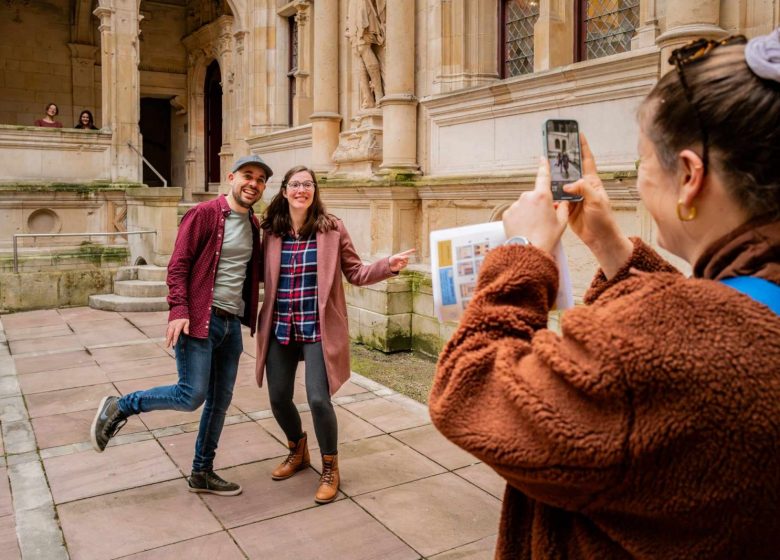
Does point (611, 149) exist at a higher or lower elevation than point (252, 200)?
higher

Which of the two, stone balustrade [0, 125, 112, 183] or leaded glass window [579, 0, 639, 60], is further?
stone balustrade [0, 125, 112, 183]

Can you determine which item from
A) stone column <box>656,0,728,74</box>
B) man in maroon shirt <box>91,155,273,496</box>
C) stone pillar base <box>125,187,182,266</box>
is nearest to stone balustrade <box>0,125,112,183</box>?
stone pillar base <box>125,187,182,266</box>

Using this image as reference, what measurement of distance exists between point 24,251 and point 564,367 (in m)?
12.6

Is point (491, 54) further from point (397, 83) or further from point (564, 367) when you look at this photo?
point (564, 367)

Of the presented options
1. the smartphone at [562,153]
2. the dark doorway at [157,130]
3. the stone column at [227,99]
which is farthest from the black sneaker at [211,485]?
the dark doorway at [157,130]

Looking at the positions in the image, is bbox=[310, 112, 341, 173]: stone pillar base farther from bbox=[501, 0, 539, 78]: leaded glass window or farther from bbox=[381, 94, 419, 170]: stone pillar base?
bbox=[501, 0, 539, 78]: leaded glass window

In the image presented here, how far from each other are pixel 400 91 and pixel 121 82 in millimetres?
8002

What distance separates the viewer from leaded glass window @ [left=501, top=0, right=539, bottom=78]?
25.6 ft

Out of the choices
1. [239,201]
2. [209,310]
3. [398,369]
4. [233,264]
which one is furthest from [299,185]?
[398,369]

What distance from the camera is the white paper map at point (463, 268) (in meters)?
1.31

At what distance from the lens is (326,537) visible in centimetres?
366

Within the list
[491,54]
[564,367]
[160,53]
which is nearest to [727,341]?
[564,367]

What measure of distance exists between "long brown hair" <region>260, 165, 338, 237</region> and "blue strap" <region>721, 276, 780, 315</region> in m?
3.32

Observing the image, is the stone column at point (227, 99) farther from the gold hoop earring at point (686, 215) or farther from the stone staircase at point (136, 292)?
the gold hoop earring at point (686, 215)
